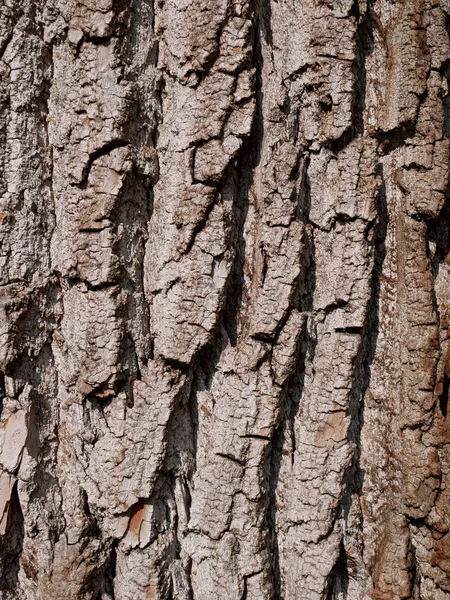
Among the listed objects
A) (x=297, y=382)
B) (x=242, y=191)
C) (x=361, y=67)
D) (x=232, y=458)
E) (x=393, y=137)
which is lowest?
(x=232, y=458)

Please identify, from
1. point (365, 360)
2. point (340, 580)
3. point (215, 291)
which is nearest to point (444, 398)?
point (365, 360)

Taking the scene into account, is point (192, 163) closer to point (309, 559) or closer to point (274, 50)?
point (274, 50)

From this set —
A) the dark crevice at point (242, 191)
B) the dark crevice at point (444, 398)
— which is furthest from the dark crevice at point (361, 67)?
the dark crevice at point (444, 398)

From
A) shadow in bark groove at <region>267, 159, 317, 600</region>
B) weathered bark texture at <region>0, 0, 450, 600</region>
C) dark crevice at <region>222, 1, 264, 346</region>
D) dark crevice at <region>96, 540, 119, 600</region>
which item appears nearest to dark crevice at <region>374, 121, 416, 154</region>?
weathered bark texture at <region>0, 0, 450, 600</region>

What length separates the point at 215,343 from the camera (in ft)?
4.39

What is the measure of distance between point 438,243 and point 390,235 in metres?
0.15

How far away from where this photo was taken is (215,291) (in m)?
1.28

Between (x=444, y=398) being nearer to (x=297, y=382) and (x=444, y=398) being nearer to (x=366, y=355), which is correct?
(x=366, y=355)

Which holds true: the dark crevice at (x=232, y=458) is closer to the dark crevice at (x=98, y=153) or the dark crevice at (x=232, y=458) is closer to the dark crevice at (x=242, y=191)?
the dark crevice at (x=242, y=191)

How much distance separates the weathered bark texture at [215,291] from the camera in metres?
1.26

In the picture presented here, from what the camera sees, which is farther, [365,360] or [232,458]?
[365,360]

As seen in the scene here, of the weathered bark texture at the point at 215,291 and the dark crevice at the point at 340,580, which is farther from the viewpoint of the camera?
the dark crevice at the point at 340,580

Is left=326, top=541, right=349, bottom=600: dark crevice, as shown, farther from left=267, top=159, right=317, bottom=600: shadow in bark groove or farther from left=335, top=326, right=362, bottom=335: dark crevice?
left=335, top=326, right=362, bottom=335: dark crevice

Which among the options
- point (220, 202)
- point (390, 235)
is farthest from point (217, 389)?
point (390, 235)
